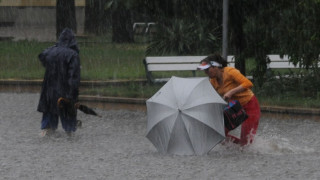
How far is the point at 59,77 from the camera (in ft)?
43.8

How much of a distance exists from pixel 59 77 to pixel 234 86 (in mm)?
3055

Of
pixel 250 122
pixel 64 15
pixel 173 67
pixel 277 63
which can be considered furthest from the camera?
pixel 64 15

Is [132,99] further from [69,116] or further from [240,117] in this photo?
[240,117]

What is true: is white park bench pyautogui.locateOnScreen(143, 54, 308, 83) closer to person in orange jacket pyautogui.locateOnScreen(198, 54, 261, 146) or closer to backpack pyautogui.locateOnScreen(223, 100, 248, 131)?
person in orange jacket pyautogui.locateOnScreen(198, 54, 261, 146)

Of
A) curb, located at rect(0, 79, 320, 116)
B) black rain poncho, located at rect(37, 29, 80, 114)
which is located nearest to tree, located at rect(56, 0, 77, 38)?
curb, located at rect(0, 79, 320, 116)

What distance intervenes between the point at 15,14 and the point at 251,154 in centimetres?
4271

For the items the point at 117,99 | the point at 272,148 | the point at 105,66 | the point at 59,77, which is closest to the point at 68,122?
the point at 59,77

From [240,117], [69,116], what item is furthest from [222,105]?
[69,116]

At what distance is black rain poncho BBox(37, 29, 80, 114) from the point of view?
1326 cm

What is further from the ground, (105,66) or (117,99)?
(117,99)

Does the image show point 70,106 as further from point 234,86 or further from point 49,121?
point 234,86

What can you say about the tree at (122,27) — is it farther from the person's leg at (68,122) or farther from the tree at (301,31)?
the person's leg at (68,122)

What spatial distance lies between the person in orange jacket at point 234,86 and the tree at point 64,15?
23.2 meters

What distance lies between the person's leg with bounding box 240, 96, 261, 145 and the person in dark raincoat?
2819 millimetres
